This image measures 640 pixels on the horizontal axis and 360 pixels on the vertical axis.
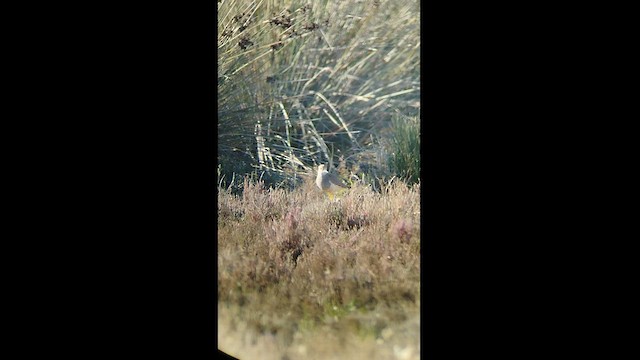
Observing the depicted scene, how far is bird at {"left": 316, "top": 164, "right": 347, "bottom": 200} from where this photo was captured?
2.09 m

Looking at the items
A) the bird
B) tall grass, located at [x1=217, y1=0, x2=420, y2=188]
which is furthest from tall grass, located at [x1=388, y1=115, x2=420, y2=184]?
the bird

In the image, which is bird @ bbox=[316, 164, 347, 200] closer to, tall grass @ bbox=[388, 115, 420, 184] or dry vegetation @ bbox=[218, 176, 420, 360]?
dry vegetation @ bbox=[218, 176, 420, 360]

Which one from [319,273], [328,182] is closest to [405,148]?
[328,182]

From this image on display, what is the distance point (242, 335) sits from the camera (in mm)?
2219

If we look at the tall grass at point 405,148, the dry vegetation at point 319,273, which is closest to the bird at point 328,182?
the dry vegetation at point 319,273

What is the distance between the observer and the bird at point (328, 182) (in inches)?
82.4

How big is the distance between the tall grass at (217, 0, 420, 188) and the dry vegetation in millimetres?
128

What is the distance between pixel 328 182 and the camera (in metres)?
2.12

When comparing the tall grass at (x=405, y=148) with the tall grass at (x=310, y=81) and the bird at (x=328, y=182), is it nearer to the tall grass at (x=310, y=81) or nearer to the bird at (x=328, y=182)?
the tall grass at (x=310, y=81)

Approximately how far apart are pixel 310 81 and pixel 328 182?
0.36 metres

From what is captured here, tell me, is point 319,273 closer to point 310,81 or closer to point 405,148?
point 405,148
